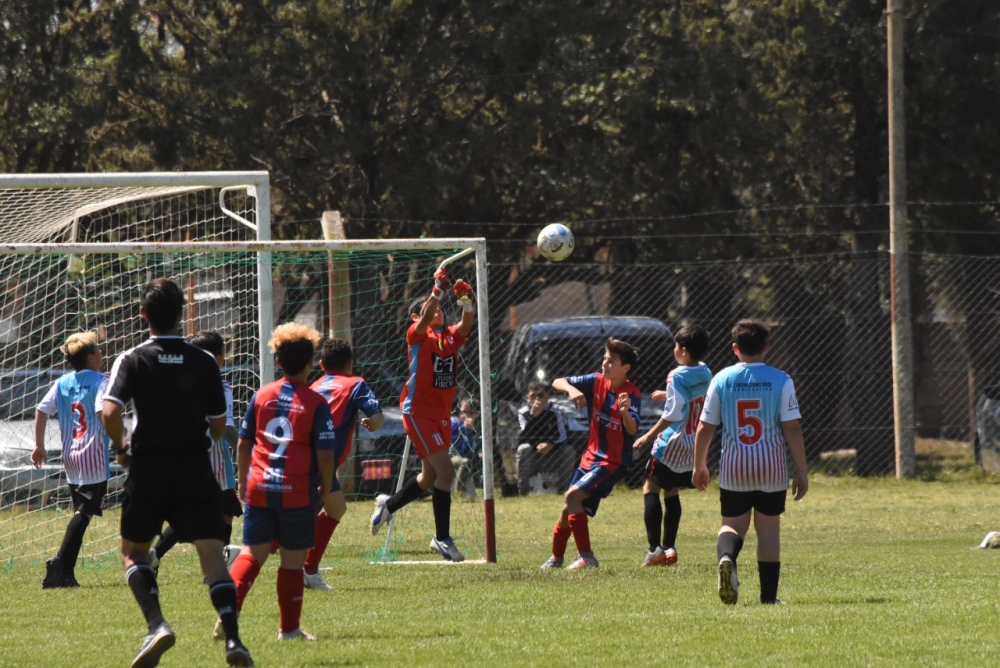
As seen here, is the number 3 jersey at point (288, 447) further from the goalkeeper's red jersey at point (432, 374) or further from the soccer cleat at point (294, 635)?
the goalkeeper's red jersey at point (432, 374)

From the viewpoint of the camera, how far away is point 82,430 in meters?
9.34

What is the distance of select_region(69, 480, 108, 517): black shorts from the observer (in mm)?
9180

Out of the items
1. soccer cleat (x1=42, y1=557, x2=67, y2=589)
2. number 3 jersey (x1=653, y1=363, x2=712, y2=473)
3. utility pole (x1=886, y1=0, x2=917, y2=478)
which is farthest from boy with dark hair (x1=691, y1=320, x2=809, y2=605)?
utility pole (x1=886, y1=0, x2=917, y2=478)

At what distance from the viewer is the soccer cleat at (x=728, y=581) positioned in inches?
282

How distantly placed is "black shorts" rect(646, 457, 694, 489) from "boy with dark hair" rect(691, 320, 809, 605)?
7.37 feet

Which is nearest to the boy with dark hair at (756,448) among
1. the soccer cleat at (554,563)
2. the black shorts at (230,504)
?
the soccer cleat at (554,563)

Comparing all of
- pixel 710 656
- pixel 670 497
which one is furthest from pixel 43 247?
pixel 710 656

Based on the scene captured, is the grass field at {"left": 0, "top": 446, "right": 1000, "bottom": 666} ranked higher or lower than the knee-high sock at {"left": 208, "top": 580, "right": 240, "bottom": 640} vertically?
lower

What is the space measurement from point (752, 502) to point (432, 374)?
336cm

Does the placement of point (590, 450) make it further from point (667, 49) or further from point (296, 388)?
point (667, 49)

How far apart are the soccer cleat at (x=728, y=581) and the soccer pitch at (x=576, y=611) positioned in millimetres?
122

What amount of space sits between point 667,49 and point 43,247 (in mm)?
11774

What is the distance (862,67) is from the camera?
1953 cm

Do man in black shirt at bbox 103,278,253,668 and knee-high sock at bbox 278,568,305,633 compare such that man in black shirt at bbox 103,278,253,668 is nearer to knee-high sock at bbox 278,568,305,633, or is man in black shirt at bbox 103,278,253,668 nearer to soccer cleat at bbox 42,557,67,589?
knee-high sock at bbox 278,568,305,633
